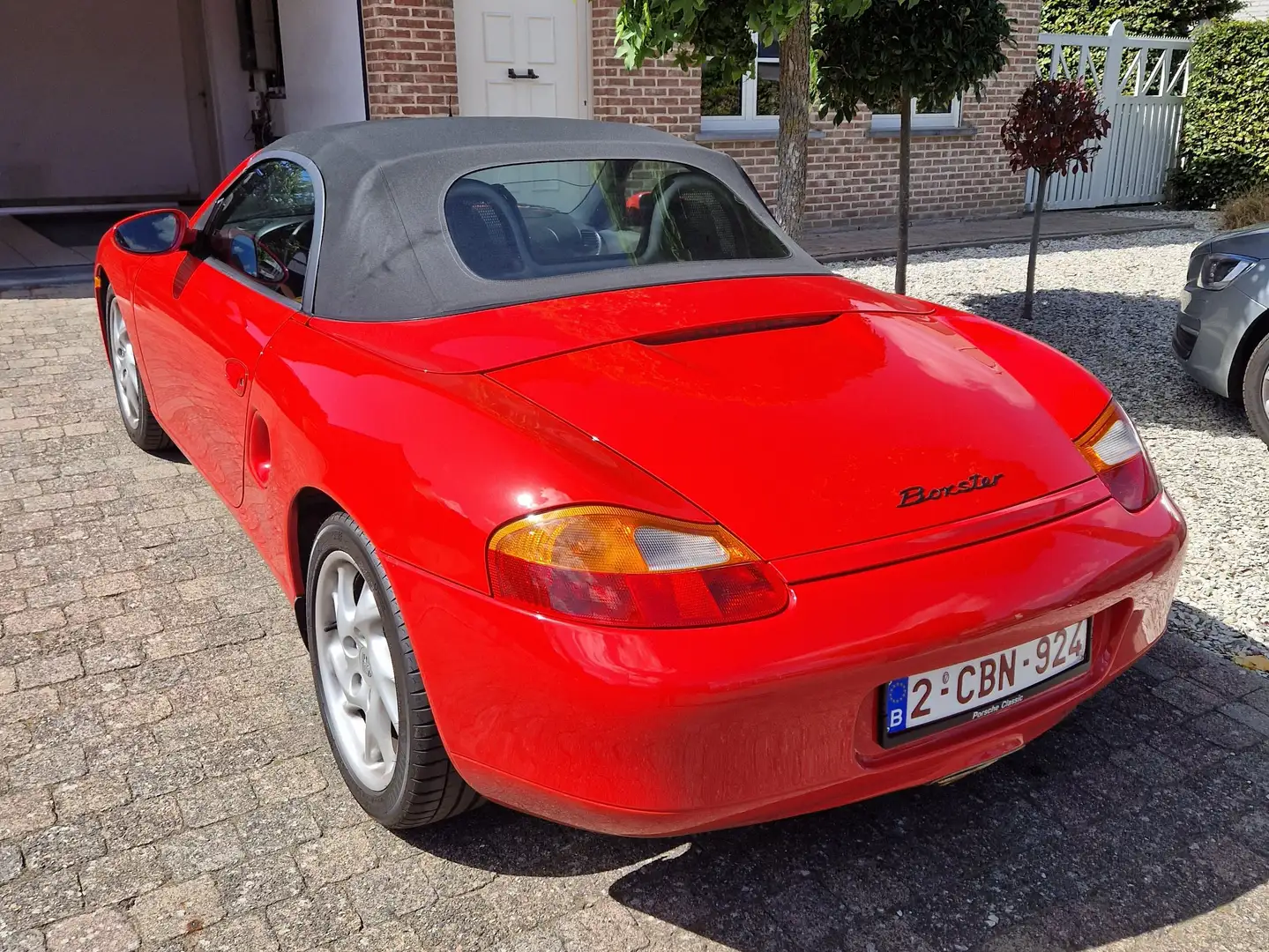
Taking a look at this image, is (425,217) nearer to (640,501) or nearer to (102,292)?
(640,501)

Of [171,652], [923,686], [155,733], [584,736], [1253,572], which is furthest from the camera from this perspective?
[1253,572]

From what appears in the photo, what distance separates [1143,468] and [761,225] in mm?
1342

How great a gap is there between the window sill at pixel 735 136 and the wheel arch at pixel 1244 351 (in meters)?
6.68

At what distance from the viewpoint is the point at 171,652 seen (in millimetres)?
3252

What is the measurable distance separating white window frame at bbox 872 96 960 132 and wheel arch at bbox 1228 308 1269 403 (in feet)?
25.1

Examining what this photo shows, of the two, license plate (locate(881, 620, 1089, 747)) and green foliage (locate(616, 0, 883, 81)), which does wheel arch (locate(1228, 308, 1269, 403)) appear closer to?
green foliage (locate(616, 0, 883, 81))

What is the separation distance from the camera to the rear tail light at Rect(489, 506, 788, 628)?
1882 mm

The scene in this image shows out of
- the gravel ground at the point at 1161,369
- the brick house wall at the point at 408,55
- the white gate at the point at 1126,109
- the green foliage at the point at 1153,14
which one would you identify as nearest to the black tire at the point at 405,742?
the gravel ground at the point at 1161,369

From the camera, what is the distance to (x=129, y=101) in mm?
13727

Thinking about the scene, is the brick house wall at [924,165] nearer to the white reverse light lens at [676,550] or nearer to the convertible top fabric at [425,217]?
the convertible top fabric at [425,217]

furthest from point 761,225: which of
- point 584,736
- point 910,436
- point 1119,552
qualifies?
point 584,736

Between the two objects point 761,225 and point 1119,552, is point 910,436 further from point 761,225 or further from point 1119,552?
point 761,225

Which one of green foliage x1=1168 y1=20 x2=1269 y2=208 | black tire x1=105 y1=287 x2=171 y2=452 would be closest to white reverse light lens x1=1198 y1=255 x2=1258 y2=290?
black tire x1=105 y1=287 x2=171 y2=452

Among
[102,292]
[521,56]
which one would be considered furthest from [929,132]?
[102,292]
